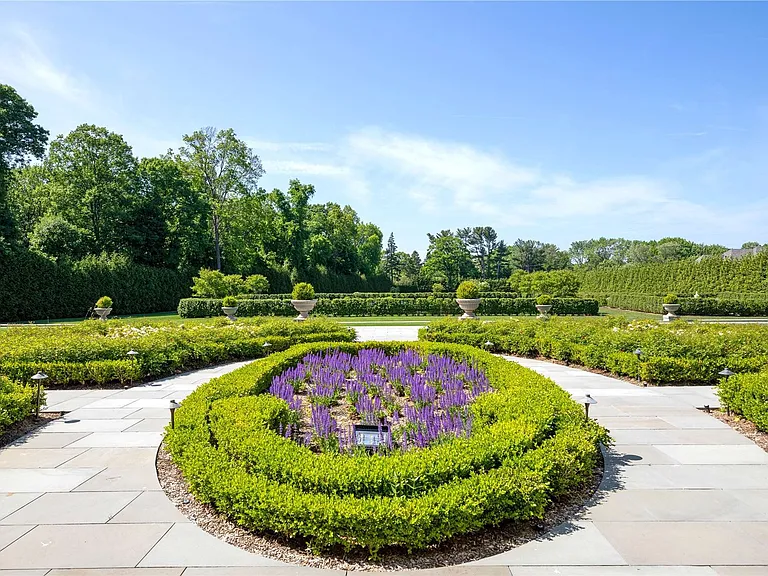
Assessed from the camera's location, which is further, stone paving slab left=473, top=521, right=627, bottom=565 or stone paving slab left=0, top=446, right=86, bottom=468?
stone paving slab left=0, top=446, right=86, bottom=468

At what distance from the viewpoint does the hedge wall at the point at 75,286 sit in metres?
20.5

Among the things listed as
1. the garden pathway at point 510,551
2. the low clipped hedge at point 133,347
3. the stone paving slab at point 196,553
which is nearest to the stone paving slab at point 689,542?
the garden pathway at point 510,551

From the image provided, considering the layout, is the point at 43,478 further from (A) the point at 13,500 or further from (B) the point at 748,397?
(B) the point at 748,397

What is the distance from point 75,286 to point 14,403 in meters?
20.6

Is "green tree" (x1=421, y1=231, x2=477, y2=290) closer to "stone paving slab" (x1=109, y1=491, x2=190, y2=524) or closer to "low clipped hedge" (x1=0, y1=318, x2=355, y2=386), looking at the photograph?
"low clipped hedge" (x1=0, y1=318, x2=355, y2=386)

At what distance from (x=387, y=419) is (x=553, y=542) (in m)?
2.33

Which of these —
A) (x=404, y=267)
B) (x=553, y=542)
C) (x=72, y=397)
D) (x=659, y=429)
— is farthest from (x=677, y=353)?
(x=404, y=267)

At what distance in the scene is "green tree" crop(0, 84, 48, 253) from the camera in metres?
21.1

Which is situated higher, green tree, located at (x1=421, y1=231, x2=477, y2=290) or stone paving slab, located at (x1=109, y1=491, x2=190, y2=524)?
green tree, located at (x1=421, y1=231, x2=477, y2=290)

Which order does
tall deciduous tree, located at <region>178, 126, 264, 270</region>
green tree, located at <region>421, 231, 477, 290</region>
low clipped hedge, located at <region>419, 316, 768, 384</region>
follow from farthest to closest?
green tree, located at <region>421, 231, 477, 290</region> < tall deciduous tree, located at <region>178, 126, 264, 270</region> < low clipped hedge, located at <region>419, 316, 768, 384</region>

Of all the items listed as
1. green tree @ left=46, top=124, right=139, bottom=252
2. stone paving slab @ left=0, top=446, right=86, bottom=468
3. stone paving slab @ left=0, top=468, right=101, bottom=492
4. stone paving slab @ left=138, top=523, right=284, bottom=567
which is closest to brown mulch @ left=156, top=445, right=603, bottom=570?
stone paving slab @ left=138, top=523, right=284, bottom=567

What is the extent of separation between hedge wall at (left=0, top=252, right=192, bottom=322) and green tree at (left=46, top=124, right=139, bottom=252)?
2.70 metres

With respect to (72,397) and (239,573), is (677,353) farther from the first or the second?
(72,397)

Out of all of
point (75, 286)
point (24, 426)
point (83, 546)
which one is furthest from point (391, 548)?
point (75, 286)
